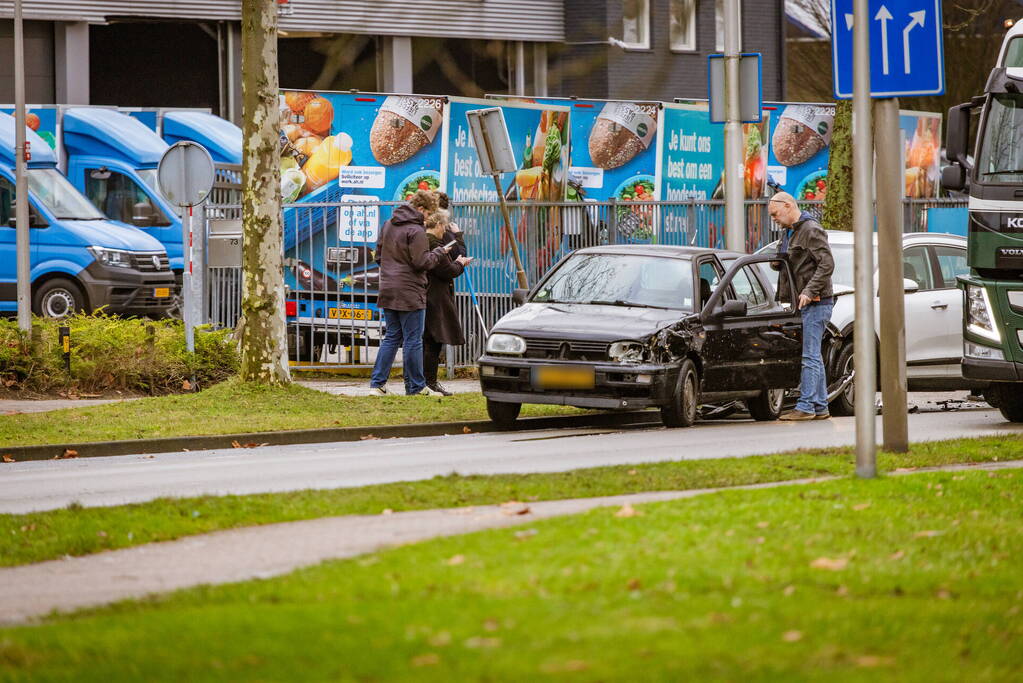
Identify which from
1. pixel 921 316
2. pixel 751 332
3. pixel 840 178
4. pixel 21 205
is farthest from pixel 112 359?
pixel 840 178

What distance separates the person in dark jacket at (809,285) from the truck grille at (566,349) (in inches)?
73.6

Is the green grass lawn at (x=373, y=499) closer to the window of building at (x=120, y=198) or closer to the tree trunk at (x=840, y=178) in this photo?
the tree trunk at (x=840, y=178)

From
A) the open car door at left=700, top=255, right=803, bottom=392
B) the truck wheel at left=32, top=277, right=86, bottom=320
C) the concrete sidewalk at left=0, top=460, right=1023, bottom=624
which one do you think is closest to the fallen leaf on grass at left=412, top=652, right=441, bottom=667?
the concrete sidewalk at left=0, top=460, right=1023, bottom=624

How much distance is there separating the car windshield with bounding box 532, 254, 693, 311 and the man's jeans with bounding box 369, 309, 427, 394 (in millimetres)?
1637

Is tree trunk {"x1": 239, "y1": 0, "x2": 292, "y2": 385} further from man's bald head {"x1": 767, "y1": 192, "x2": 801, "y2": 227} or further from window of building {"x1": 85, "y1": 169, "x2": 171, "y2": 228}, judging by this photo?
window of building {"x1": 85, "y1": 169, "x2": 171, "y2": 228}

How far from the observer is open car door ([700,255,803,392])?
572 inches

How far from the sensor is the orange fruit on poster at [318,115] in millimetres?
21547

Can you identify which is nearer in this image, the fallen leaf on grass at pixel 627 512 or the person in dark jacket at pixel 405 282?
the fallen leaf on grass at pixel 627 512

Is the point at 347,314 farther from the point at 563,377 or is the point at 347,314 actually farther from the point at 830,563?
the point at 830,563

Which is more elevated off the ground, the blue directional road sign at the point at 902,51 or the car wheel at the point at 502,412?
the blue directional road sign at the point at 902,51

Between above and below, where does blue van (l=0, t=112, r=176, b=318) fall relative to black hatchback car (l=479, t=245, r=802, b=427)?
above

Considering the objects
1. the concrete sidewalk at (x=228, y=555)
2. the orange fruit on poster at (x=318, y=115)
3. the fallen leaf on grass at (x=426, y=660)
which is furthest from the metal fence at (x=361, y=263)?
the fallen leaf on grass at (x=426, y=660)

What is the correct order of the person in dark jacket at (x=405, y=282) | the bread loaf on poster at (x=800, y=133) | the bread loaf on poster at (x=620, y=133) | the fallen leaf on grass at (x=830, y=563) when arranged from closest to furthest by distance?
1. the fallen leaf on grass at (x=830, y=563)
2. the person in dark jacket at (x=405, y=282)
3. the bread loaf on poster at (x=620, y=133)
4. the bread loaf on poster at (x=800, y=133)

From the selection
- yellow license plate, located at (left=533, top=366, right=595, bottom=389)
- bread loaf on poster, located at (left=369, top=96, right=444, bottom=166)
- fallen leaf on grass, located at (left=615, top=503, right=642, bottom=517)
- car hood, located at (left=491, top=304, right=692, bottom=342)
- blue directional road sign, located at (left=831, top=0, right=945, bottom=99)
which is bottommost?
fallen leaf on grass, located at (left=615, top=503, right=642, bottom=517)
